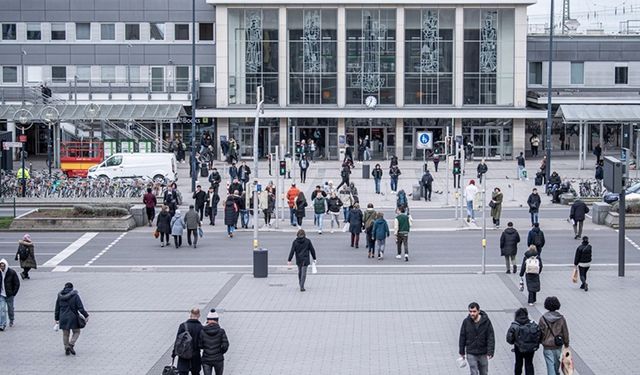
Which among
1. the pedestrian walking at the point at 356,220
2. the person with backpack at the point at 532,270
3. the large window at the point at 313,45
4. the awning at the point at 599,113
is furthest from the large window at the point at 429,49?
the person with backpack at the point at 532,270

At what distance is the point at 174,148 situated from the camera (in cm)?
7181

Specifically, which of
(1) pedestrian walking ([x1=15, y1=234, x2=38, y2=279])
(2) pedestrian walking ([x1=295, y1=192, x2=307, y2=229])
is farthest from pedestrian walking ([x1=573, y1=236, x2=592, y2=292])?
(2) pedestrian walking ([x1=295, y1=192, x2=307, y2=229])

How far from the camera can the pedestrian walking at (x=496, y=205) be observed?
137 feet

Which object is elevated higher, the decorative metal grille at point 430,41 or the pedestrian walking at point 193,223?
the decorative metal grille at point 430,41

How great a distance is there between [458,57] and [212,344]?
5856 centimetres

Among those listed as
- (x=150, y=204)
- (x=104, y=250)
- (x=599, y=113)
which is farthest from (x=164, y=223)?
(x=599, y=113)

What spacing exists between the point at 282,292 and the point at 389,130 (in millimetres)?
47612

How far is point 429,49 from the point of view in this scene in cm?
7581

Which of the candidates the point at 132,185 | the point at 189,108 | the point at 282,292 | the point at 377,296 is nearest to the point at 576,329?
the point at 377,296

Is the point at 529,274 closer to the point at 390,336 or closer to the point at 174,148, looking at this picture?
the point at 390,336

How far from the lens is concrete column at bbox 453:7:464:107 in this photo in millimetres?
75312

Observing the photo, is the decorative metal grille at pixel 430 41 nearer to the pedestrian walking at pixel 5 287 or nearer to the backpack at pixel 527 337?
the pedestrian walking at pixel 5 287

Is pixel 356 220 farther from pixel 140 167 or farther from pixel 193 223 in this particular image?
pixel 140 167

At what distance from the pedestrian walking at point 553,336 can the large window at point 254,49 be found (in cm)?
5812
